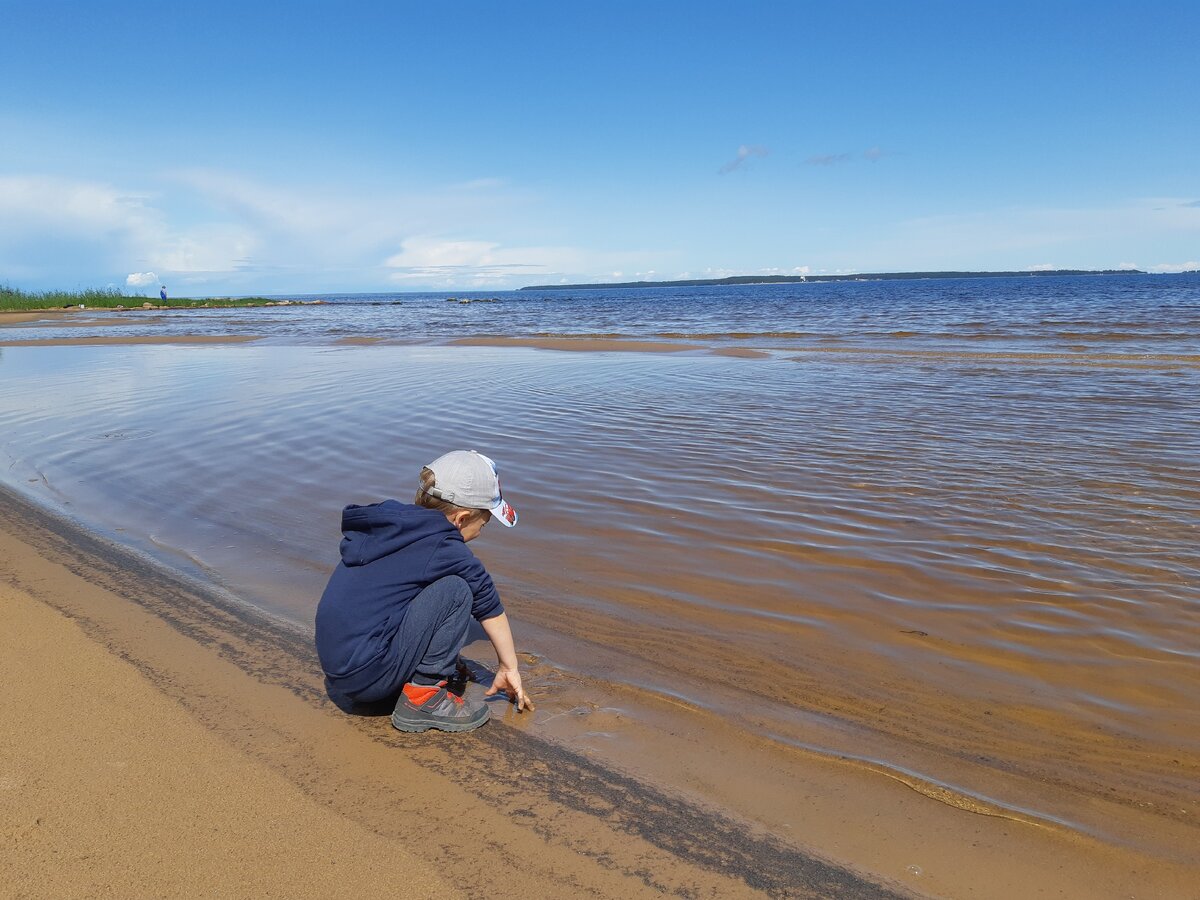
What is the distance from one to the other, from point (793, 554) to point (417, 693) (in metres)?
2.94

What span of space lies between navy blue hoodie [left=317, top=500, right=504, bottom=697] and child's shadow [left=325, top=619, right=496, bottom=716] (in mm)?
149

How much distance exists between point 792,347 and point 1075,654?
61.7 feet

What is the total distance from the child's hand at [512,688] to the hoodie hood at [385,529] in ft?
2.08

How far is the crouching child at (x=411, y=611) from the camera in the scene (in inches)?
125

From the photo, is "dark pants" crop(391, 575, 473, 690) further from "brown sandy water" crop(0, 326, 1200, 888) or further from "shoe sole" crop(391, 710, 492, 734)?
"brown sandy water" crop(0, 326, 1200, 888)

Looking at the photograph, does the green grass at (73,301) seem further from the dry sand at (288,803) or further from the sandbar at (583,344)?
the dry sand at (288,803)

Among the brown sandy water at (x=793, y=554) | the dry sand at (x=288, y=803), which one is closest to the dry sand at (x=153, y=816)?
the dry sand at (x=288, y=803)

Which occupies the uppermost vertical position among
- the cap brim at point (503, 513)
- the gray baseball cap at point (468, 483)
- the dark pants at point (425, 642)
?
the gray baseball cap at point (468, 483)

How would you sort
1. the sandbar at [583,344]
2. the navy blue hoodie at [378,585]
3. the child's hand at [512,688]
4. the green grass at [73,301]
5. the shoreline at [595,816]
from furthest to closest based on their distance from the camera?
the green grass at [73,301]
the sandbar at [583,344]
the child's hand at [512,688]
the navy blue hoodie at [378,585]
the shoreline at [595,816]

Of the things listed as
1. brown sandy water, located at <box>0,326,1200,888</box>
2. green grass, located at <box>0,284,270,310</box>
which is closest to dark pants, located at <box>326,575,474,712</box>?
brown sandy water, located at <box>0,326,1200,888</box>

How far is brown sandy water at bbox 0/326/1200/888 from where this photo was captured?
3188mm

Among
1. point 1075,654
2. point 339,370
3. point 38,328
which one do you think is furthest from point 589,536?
point 38,328

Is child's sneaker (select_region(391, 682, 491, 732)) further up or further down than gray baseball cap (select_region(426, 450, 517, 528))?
further down

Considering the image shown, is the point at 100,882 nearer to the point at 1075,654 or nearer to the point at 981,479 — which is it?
the point at 1075,654
